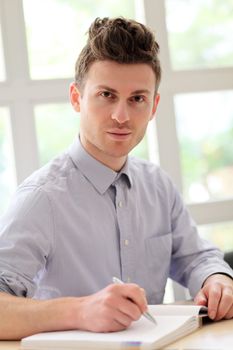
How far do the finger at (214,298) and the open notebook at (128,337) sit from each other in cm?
11

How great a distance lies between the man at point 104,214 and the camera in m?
1.99

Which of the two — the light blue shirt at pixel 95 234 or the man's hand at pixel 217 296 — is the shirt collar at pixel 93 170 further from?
the man's hand at pixel 217 296

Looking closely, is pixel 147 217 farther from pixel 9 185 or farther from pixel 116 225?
pixel 9 185

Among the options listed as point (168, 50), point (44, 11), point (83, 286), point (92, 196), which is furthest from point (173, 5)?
point (83, 286)

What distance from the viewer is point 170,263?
8.09 ft

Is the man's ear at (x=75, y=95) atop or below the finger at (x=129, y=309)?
atop

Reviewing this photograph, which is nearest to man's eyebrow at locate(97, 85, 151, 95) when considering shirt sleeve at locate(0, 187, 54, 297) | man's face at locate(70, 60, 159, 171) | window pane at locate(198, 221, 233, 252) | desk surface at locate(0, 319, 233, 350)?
man's face at locate(70, 60, 159, 171)

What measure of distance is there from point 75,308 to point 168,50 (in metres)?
1.61

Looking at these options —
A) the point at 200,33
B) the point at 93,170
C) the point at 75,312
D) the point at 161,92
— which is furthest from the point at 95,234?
the point at 200,33

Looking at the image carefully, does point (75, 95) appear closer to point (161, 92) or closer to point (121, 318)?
point (161, 92)

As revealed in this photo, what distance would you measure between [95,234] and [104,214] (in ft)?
0.24

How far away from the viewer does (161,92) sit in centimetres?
302

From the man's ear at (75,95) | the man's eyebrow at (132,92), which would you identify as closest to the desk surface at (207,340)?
the man's eyebrow at (132,92)

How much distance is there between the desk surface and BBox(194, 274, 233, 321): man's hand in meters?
0.04
